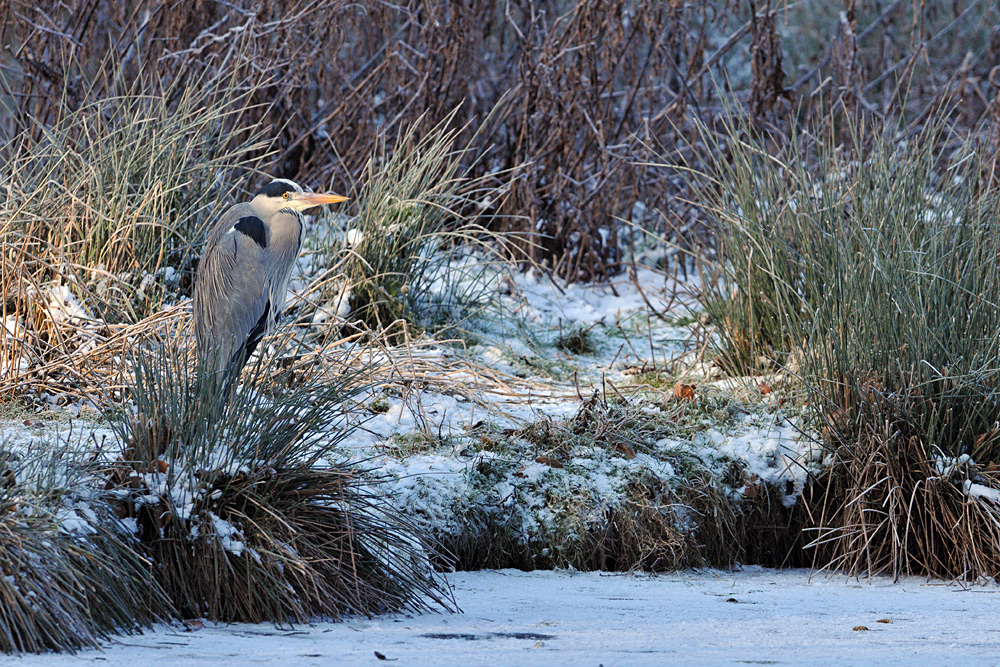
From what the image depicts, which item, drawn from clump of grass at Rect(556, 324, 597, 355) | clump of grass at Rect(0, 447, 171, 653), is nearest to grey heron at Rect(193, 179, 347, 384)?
clump of grass at Rect(0, 447, 171, 653)

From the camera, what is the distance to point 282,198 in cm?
381

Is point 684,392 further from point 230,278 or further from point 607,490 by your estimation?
point 230,278

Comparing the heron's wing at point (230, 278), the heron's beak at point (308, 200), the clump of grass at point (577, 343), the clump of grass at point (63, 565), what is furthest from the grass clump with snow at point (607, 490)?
the clump of grass at point (577, 343)

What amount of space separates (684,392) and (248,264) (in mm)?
1701

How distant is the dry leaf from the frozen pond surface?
3.07 feet

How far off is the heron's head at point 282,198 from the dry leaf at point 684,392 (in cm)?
151

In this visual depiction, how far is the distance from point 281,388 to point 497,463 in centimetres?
111

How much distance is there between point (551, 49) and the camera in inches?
278

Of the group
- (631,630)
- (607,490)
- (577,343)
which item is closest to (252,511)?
(631,630)

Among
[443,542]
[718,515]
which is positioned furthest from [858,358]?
[443,542]

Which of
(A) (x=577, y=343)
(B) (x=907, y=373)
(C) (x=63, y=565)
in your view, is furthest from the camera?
(A) (x=577, y=343)

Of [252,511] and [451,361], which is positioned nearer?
[252,511]

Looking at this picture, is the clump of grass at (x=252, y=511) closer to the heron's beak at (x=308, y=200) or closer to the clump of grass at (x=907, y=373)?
the heron's beak at (x=308, y=200)

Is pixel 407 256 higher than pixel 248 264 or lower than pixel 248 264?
higher
